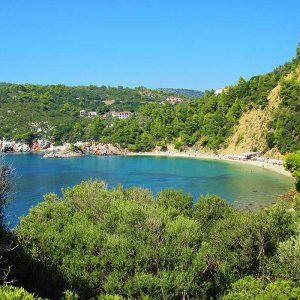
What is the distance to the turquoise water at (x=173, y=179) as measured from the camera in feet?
161

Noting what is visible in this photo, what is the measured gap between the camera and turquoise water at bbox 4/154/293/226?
161ft

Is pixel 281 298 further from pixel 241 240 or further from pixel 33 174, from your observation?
pixel 33 174

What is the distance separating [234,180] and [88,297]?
5148 centimetres

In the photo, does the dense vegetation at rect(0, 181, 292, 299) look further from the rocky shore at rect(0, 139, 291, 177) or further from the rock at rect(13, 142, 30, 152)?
the rock at rect(13, 142, 30, 152)

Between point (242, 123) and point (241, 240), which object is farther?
point (242, 123)

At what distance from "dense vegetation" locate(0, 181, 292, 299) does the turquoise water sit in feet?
78.5

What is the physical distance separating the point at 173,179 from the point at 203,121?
1807 inches

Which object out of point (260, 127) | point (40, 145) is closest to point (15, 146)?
point (40, 145)

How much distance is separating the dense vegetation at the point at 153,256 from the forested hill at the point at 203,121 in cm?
6148

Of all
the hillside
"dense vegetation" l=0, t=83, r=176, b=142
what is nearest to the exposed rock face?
"dense vegetation" l=0, t=83, r=176, b=142

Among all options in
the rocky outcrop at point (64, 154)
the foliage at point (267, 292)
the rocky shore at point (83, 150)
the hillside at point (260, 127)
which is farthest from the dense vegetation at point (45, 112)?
the foliage at point (267, 292)

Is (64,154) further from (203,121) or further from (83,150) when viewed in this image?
(203,121)

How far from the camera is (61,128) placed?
135m

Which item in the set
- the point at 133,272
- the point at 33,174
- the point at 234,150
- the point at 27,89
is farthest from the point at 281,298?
the point at 27,89
